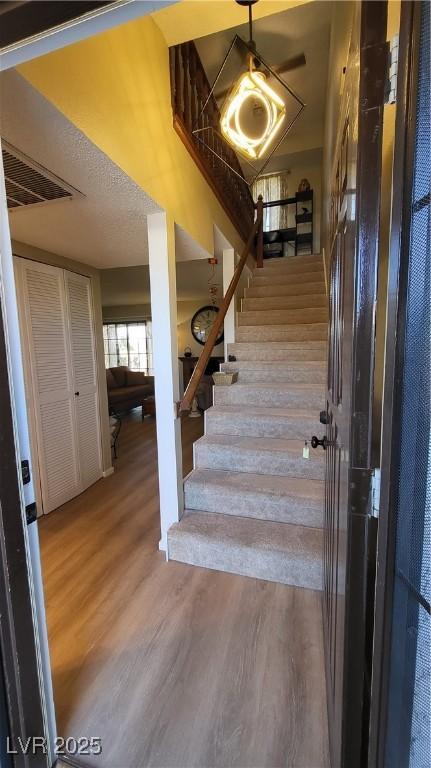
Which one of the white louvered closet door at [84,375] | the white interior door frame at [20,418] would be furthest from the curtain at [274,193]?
the white interior door frame at [20,418]

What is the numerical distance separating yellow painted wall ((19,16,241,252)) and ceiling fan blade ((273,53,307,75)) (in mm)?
2691

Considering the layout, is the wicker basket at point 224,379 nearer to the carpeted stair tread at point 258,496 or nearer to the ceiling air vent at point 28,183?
the carpeted stair tread at point 258,496

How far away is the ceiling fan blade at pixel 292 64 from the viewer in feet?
11.7

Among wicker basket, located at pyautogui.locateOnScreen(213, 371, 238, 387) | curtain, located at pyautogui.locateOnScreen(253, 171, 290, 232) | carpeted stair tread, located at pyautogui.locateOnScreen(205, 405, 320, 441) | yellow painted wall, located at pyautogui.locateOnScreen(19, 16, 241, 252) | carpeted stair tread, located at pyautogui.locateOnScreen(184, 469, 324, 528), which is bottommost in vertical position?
carpeted stair tread, located at pyautogui.locateOnScreen(184, 469, 324, 528)

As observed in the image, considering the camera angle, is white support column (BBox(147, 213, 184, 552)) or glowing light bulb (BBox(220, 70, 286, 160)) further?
white support column (BBox(147, 213, 184, 552))

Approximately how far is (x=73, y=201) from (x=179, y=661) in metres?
2.18

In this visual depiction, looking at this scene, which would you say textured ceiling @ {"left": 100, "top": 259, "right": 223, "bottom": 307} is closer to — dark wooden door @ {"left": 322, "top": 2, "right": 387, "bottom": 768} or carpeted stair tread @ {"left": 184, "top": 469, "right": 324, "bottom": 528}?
carpeted stair tread @ {"left": 184, "top": 469, "right": 324, "bottom": 528}

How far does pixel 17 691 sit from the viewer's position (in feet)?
2.96

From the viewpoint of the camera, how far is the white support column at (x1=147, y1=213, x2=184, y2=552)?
1.88 m

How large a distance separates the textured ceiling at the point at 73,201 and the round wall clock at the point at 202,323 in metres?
4.35

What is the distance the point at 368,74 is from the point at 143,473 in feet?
11.1

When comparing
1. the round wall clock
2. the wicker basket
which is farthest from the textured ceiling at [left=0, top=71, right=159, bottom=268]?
the round wall clock

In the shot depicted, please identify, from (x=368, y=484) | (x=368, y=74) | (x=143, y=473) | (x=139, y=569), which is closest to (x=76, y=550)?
(x=139, y=569)

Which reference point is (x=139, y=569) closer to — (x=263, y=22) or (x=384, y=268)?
(x=384, y=268)
